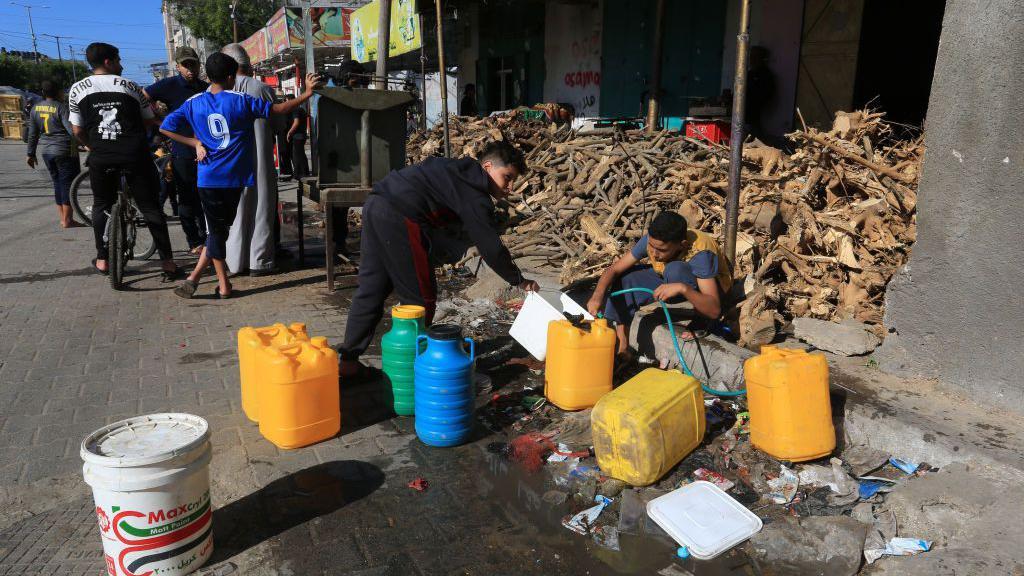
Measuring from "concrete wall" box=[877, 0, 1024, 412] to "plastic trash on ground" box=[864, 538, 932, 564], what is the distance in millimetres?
1228

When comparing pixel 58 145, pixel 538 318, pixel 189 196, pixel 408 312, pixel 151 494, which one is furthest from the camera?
pixel 58 145

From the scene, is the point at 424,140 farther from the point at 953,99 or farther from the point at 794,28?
the point at 953,99

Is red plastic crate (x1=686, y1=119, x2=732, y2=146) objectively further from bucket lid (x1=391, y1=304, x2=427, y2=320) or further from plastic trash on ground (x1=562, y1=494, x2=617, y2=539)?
plastic trash on ground (x1=562, y1=494, x2=617, y2=539)

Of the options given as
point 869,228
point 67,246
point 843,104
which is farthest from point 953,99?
point 67,246

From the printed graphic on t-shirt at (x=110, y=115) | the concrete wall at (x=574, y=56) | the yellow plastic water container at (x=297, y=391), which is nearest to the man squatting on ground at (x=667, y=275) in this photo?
the yellow plastic water container at (x=297, y=391)

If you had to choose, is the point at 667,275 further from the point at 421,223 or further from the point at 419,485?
the point at 419,485

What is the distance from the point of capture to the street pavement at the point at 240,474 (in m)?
2.91

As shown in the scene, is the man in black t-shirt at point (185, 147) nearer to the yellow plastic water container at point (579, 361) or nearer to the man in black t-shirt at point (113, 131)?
the man in black t-shirt at point (113, 131)

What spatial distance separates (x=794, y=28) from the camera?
373 inches

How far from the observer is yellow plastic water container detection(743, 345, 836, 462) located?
3418mm

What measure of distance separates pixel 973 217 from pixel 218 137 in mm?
6049

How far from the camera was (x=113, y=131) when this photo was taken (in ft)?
21.2

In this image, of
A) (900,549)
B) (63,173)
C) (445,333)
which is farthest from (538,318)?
(63,173)

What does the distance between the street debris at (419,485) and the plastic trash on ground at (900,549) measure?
2.07 meters
